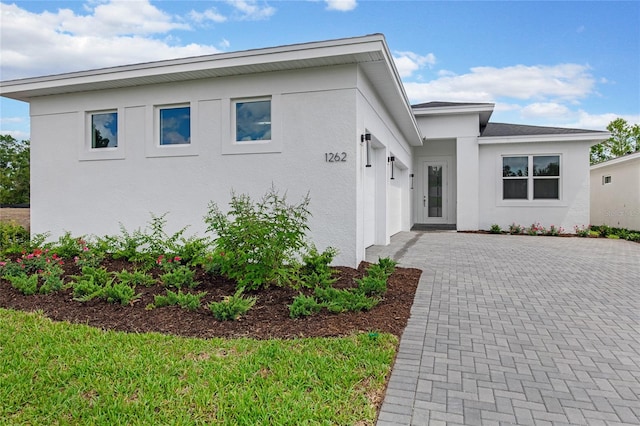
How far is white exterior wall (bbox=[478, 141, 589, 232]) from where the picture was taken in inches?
546

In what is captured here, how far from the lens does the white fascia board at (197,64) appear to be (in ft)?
21.0

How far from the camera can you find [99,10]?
29.9ft

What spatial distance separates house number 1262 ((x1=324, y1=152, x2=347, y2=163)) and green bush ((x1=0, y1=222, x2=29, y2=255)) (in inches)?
243

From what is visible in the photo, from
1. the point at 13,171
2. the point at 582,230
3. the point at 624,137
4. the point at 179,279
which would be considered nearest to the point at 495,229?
the point at 582,230

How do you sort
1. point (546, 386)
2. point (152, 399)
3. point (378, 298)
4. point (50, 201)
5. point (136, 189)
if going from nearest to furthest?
point (152, 399)
point (546, 386)
point (378, 298)
point (136, 189)
point (50, 201)

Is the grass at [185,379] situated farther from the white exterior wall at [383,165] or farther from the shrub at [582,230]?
the shrub at [582,230]

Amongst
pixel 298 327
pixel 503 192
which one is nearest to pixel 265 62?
pixel 298 327

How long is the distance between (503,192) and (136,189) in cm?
1247

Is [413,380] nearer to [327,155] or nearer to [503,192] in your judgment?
[327,155]

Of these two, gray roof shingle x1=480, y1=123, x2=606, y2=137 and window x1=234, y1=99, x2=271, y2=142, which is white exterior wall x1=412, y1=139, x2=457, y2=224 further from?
window x1=234, y1=99, x2=271, y2=142

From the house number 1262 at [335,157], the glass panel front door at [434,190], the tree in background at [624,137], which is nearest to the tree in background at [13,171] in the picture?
the glass panel front door at [434,190]

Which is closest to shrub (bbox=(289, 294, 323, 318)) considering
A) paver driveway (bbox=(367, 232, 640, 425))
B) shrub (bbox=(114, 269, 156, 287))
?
paver driveway (bbox=(367, 232, 640, 425))

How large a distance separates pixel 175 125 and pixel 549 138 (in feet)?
40.6

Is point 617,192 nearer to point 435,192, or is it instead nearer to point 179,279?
point 435,192
